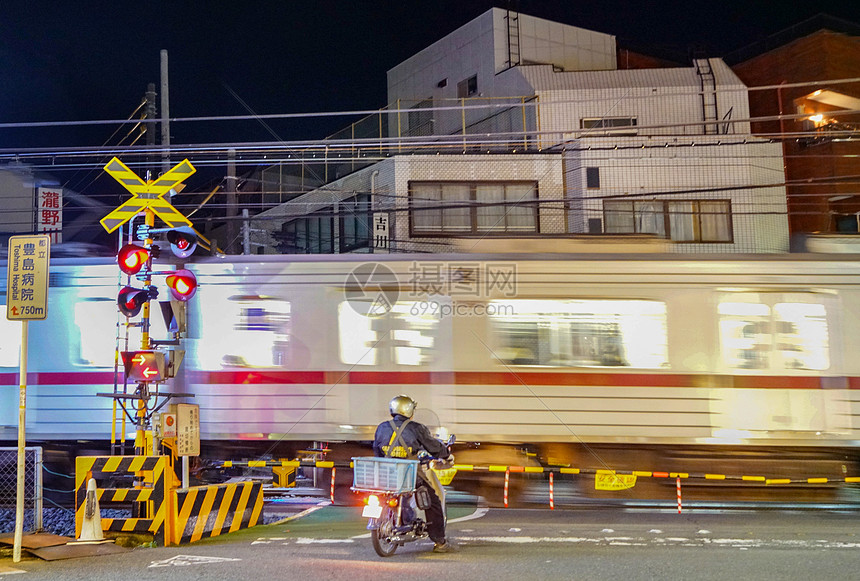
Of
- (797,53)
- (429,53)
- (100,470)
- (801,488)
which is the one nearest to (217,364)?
(100,470)

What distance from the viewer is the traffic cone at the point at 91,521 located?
26.0 ft

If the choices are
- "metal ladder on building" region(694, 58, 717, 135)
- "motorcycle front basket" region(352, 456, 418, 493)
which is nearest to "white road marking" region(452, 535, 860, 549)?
"motorcycle front basket" region(352, 456, 418, 493)

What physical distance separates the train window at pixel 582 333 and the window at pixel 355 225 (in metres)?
11.3

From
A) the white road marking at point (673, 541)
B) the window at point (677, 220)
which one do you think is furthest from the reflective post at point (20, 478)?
the window at point (677, 220)

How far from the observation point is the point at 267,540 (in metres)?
8.23

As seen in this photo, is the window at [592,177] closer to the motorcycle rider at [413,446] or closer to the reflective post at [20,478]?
the motorcycle rider at [413,446]

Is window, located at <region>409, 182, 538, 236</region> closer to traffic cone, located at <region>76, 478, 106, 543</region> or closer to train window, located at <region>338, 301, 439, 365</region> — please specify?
train window, located at <region>338, 301, 439, 365</region>

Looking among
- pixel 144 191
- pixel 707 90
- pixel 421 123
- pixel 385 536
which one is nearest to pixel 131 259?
pixel 144 191

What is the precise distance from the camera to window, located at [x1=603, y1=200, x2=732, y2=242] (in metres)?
21.6

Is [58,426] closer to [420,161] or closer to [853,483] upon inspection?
[853,483]

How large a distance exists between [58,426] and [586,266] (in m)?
7.67

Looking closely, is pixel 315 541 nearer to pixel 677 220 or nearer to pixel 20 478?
pixel 20 478

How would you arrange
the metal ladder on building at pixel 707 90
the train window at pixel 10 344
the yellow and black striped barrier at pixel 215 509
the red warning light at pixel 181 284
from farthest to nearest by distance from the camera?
the metal ladder on building at pixel 707 90 → the train window at pixel 10 344 → the red warning light at pixel 181 284 → the yellow and black striped barrier at pixel 215 509

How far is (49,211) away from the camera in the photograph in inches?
875
